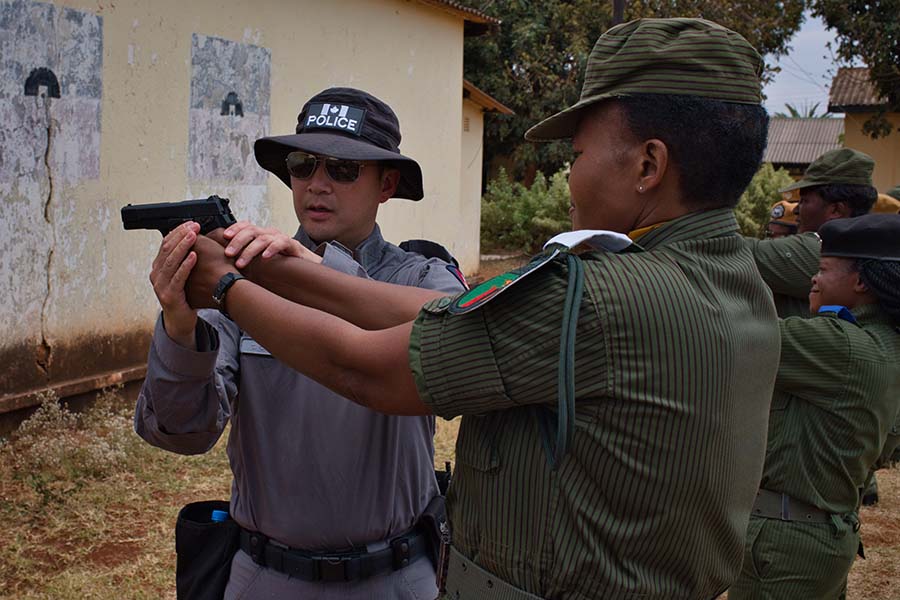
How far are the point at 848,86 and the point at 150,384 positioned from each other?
23826mm

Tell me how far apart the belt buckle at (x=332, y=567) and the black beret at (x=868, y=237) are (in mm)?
1971

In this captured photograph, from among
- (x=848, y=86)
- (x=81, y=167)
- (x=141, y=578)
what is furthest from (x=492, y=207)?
(x=141, y=578)

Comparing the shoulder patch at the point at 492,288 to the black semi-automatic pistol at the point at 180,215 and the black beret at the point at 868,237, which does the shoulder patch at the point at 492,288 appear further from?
the black beret at the point at 868,237

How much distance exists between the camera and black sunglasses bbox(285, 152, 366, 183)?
2504mm

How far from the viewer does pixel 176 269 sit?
1.82 m

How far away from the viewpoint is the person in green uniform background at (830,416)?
3.06m

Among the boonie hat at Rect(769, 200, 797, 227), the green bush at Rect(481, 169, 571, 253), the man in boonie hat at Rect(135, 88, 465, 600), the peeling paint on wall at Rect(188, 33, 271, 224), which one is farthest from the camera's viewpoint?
the green bush at Rect(481, 169, 571, 253)

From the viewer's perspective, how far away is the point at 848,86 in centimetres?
2283

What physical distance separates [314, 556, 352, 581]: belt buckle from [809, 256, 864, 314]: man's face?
6.38 ft

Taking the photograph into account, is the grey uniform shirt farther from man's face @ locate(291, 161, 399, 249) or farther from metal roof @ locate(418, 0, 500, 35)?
metal roof @ locate(418, 0, 500, 35)

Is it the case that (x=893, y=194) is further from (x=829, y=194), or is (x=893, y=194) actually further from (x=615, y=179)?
(x=615, y=179)

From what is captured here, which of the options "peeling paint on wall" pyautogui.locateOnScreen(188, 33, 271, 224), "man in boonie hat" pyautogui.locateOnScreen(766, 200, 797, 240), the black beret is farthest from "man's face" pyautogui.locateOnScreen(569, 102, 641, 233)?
"peeling paint on wall" pyautogui.locateOnScreen(188, 33, 271, 224)

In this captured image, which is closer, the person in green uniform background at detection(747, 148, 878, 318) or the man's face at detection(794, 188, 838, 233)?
the person in green uniform background at detection(747, 148, 878, 318)

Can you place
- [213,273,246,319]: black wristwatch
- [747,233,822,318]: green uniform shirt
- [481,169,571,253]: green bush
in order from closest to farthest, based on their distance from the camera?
[213,273,246,319]: black wristwatch, [747,233,822,318]: green uniform shirt, [481,169,571,253]: green bush
